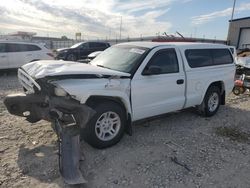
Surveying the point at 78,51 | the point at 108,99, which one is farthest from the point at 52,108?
the point at 78,51

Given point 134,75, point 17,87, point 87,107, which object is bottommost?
point 17,87

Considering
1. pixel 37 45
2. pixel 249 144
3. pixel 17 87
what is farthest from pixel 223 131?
pixel 37 45

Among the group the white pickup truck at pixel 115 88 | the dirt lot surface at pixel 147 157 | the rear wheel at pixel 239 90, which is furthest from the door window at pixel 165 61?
the rear wheel at pixel 239 90

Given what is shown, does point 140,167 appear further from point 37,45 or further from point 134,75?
point 37,45

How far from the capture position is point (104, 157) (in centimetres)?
418

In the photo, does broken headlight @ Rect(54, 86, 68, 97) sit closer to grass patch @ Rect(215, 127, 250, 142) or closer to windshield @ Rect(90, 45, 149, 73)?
windshield @ Rect(90, 45, 149, 73)

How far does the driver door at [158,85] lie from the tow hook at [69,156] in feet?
4.29

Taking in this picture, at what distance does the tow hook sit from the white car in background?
9322 millimetres

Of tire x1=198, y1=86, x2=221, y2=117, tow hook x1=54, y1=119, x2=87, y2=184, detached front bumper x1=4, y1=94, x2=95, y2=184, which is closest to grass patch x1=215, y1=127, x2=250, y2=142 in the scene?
tire x1=198, y1=86, x2=221, y2=117

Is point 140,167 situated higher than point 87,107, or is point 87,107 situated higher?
point 87,107

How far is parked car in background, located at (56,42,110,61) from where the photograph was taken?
62.3 ft

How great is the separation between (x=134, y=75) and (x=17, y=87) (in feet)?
21.5

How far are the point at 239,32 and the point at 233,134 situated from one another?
26222mm

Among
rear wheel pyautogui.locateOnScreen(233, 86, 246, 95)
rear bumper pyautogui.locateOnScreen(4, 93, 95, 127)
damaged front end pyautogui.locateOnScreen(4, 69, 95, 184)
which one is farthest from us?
rear wheel pyautogui.locateOnScreen(233, 86, 246, 95)
